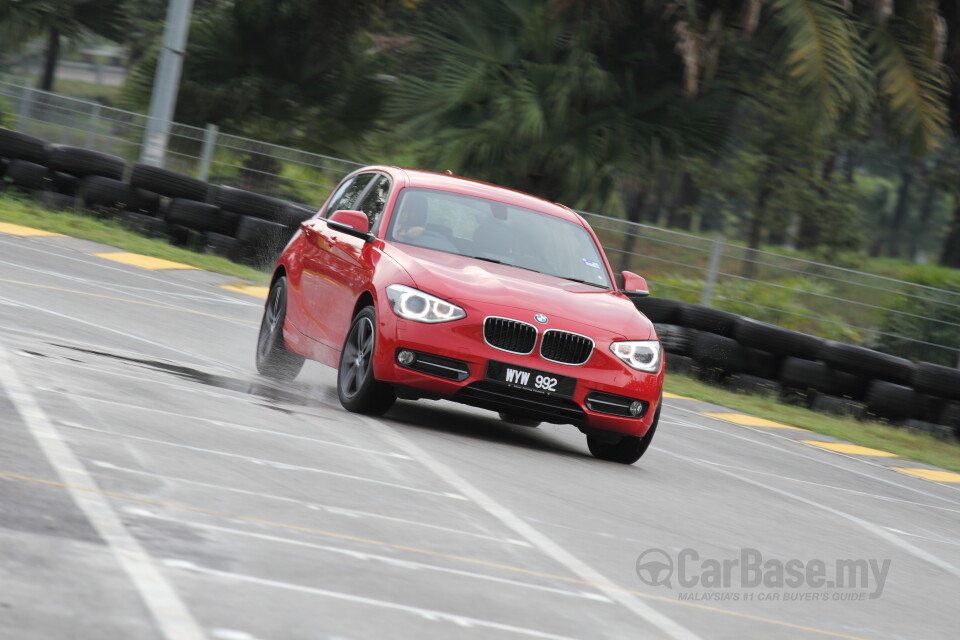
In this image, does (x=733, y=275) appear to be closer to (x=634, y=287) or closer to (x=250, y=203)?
(x=250, y=203)

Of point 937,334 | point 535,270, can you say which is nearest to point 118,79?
point 937,334

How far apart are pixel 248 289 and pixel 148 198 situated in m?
3.48

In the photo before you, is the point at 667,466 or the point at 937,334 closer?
the point at 667,466

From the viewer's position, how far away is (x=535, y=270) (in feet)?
30.8

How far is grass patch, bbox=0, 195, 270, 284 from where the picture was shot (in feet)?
59.2

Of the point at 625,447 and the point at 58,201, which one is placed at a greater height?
the point at 58,201

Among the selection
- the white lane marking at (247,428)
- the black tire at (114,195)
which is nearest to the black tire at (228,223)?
the black tire at (114,195)

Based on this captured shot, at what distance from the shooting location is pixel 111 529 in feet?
15.3

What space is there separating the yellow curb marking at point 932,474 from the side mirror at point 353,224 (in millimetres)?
5480

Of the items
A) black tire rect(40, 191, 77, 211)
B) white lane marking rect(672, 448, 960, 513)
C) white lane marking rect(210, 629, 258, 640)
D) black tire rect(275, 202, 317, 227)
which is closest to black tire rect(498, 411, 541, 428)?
white lane marking rect(672, 448, 960, 513)

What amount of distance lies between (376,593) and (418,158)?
18051 millimetres

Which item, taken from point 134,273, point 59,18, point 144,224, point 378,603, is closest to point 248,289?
point 134,273

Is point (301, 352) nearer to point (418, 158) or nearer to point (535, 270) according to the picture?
point (535, 270)

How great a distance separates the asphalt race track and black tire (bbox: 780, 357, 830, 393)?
207 inches
